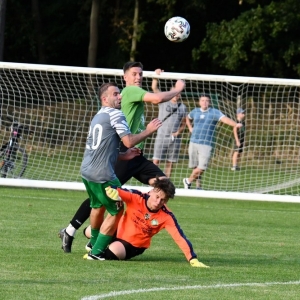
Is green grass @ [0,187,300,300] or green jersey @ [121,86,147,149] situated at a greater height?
green jersey @ [121,86,147,149]

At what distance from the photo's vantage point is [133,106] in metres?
9.32

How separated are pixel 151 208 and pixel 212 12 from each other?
30182mm

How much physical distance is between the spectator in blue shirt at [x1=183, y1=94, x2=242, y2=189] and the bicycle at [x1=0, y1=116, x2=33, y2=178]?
3.01 m

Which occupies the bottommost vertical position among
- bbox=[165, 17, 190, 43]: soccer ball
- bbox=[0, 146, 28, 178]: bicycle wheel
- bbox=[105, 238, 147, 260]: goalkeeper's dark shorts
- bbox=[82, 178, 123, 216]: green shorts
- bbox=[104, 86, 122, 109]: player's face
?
bbox=[0, 146, 28, 178]: bicycle wheel

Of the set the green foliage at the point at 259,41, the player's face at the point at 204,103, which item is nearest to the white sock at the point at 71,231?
the player's face at the point at 204,103

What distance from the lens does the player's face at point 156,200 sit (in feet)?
27.0

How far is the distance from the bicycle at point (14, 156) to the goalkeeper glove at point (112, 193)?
26.4 feet

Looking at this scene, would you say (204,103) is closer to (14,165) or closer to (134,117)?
(14,165)

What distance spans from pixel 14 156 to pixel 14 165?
17 cm

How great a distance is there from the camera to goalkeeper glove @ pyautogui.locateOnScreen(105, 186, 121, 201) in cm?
820

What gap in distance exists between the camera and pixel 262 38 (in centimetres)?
3375

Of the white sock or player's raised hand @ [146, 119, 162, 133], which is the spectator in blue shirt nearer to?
the white sock

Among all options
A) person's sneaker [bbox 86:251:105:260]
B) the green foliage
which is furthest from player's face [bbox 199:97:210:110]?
the green foliage

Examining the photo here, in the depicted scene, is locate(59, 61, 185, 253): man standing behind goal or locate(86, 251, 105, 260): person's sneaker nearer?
locate(86, 251, 105, 260): person's sneaker
